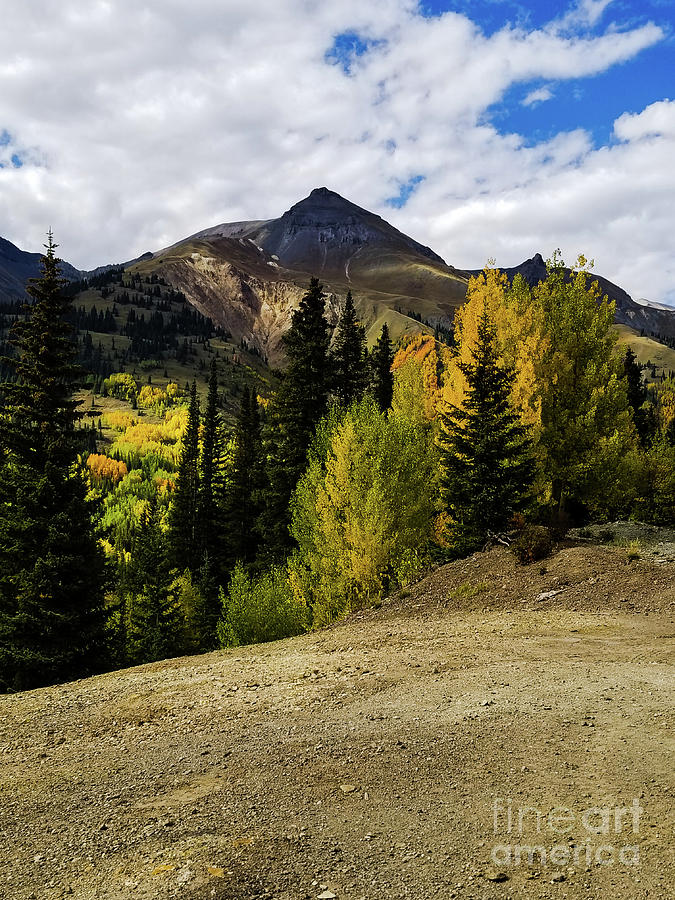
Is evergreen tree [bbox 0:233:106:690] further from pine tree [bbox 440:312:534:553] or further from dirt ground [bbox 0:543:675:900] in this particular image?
pine tree [bbox 440:312:534:553]

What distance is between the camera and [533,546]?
60.5 ft

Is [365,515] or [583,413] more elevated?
[583,413]

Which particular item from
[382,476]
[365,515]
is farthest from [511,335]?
[365,515]

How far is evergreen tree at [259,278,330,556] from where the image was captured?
32.7 meters

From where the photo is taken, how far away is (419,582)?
19875 mm

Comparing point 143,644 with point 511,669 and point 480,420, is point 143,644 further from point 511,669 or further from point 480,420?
point 511,669

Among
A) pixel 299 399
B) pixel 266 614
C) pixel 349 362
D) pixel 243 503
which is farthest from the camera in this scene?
pixel 243 503

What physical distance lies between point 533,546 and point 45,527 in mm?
18580

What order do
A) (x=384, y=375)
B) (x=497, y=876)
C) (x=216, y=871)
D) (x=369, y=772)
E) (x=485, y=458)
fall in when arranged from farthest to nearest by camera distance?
(x=384, y=375), (x=485, y=458), (x=369, y=772), (x=216, y=871), (x=497, y=876)

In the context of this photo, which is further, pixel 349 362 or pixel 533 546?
pixel 349 362

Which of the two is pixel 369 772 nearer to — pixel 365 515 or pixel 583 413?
pixel 365 515

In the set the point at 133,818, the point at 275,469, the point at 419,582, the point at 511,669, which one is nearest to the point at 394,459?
the point at 419,582
